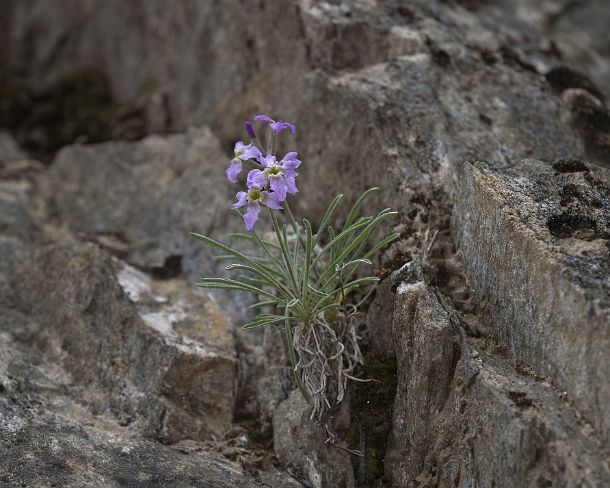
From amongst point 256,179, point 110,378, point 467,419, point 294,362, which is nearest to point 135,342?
point 110,378

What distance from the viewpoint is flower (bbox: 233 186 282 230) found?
3.20 meters

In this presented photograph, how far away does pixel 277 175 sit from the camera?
321cm

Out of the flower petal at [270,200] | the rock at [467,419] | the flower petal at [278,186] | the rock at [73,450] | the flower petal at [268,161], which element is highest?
the flower petal at [268,161]

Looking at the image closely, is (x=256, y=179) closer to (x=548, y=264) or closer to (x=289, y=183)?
(x=289, y=183)

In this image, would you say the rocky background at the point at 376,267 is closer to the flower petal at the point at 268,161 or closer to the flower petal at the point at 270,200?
the flower petal at the point at 270,200

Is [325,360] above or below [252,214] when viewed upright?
Result: below

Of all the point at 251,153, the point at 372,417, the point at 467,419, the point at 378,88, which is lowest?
→ the point at 372,417

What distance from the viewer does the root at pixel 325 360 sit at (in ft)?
11.0

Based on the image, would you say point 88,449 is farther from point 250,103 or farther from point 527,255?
point 250,103

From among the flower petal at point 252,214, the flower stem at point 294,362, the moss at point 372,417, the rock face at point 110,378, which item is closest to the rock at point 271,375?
the rock face at point 110,378

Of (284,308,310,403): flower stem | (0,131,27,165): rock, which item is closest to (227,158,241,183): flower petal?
(284,308,310,403): flower stem

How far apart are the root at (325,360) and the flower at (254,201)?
583 millimetres

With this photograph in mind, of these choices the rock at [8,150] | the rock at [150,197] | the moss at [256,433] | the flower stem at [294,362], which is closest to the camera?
the flower stem at [294,362]

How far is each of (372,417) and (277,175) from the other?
112 centimetres
